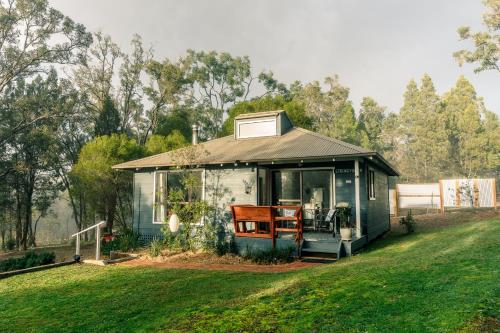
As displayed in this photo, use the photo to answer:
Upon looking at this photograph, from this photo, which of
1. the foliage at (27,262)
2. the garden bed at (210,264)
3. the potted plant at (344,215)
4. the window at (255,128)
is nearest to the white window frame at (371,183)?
the potted plant at (344,215)

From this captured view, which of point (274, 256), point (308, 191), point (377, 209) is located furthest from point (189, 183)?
point (377, 209)

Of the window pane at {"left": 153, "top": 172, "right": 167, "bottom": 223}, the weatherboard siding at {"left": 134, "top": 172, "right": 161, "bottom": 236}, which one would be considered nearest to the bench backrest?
the window pane at {"left": 153, "top": 172, "right": 167, "bottom": 223}

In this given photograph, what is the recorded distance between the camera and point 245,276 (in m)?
7.22

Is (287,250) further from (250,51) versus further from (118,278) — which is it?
(250,51)

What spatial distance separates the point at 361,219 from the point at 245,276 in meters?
5.17

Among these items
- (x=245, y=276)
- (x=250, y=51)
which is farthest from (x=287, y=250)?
(x=250, y=51)

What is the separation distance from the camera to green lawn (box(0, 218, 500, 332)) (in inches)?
144

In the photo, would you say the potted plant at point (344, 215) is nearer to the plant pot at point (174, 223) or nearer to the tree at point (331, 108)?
the plant pot at point (174, 223)

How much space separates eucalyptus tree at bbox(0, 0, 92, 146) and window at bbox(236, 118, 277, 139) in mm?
13405

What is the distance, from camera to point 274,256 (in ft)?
30.1

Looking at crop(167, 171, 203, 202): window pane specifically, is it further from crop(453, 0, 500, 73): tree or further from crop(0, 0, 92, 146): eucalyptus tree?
crop(453, 0, 500, 73): tree

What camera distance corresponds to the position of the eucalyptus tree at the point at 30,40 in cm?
1959

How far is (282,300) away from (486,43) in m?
29.7

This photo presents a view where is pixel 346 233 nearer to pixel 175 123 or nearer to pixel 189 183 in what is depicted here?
pixel 189 183
